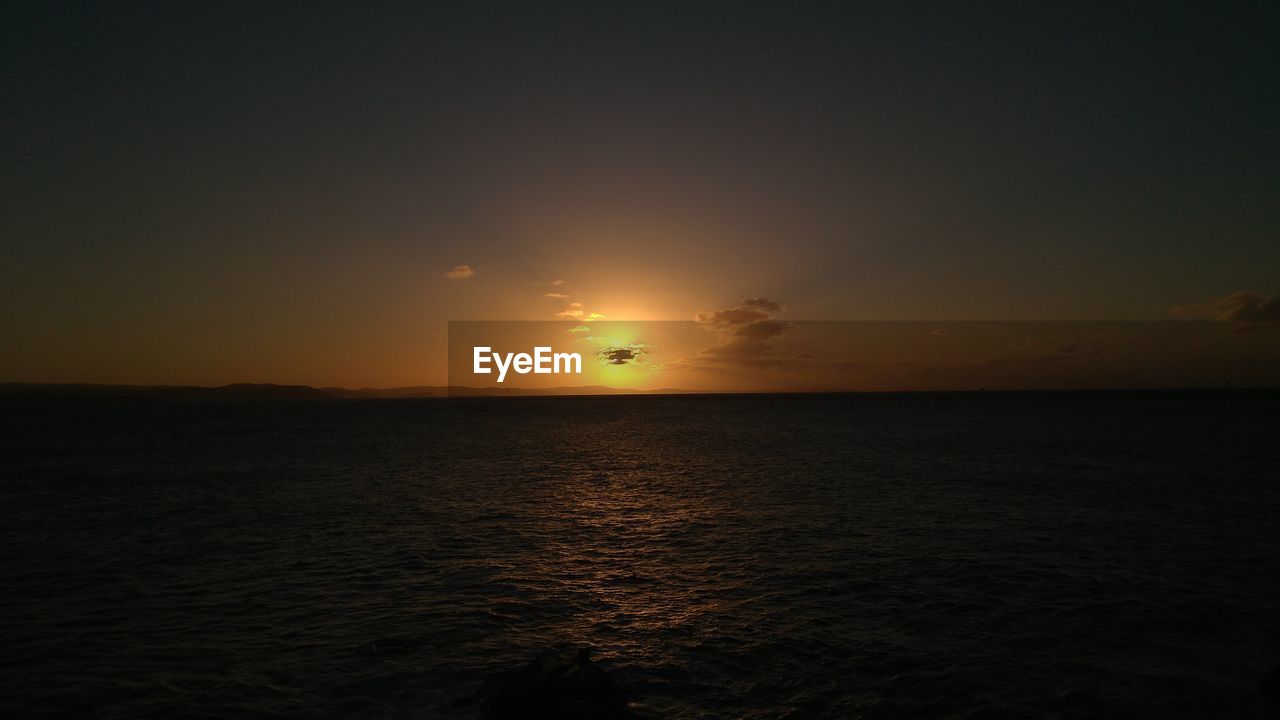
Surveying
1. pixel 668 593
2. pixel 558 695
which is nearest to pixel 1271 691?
pixel 558 695

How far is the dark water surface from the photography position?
671 inches

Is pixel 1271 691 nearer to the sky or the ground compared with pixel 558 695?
nearer to the ground

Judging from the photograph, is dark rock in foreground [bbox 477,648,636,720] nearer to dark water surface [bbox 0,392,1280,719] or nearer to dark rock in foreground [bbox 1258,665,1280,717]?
dark water surface [bbox 0,392,1280,719]

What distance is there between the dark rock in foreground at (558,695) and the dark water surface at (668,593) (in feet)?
3.00

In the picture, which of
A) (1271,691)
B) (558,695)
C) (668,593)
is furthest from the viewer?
(668,593)

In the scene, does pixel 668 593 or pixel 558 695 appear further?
pixel 668 593

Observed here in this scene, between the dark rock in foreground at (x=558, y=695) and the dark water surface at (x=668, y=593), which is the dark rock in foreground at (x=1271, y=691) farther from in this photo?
the dark rock in foreground at (x=558, y=695)

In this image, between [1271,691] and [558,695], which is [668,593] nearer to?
[558,695]

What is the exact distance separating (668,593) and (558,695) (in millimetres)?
11182

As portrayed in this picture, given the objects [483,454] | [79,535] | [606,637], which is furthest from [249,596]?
[483,454]

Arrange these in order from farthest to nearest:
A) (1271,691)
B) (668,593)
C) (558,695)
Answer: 1. (668,593)
2. (1271,691)
3. (558,695)

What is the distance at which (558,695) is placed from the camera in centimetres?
1498

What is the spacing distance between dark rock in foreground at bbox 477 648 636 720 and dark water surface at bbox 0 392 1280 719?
92 cm

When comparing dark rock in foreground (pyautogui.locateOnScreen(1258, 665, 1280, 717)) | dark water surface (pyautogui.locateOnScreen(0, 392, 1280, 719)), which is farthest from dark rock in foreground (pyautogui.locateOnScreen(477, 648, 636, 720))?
dark rock in foreground (pyautogui.locateOnScreen(1258, 665, 1280, 717))
